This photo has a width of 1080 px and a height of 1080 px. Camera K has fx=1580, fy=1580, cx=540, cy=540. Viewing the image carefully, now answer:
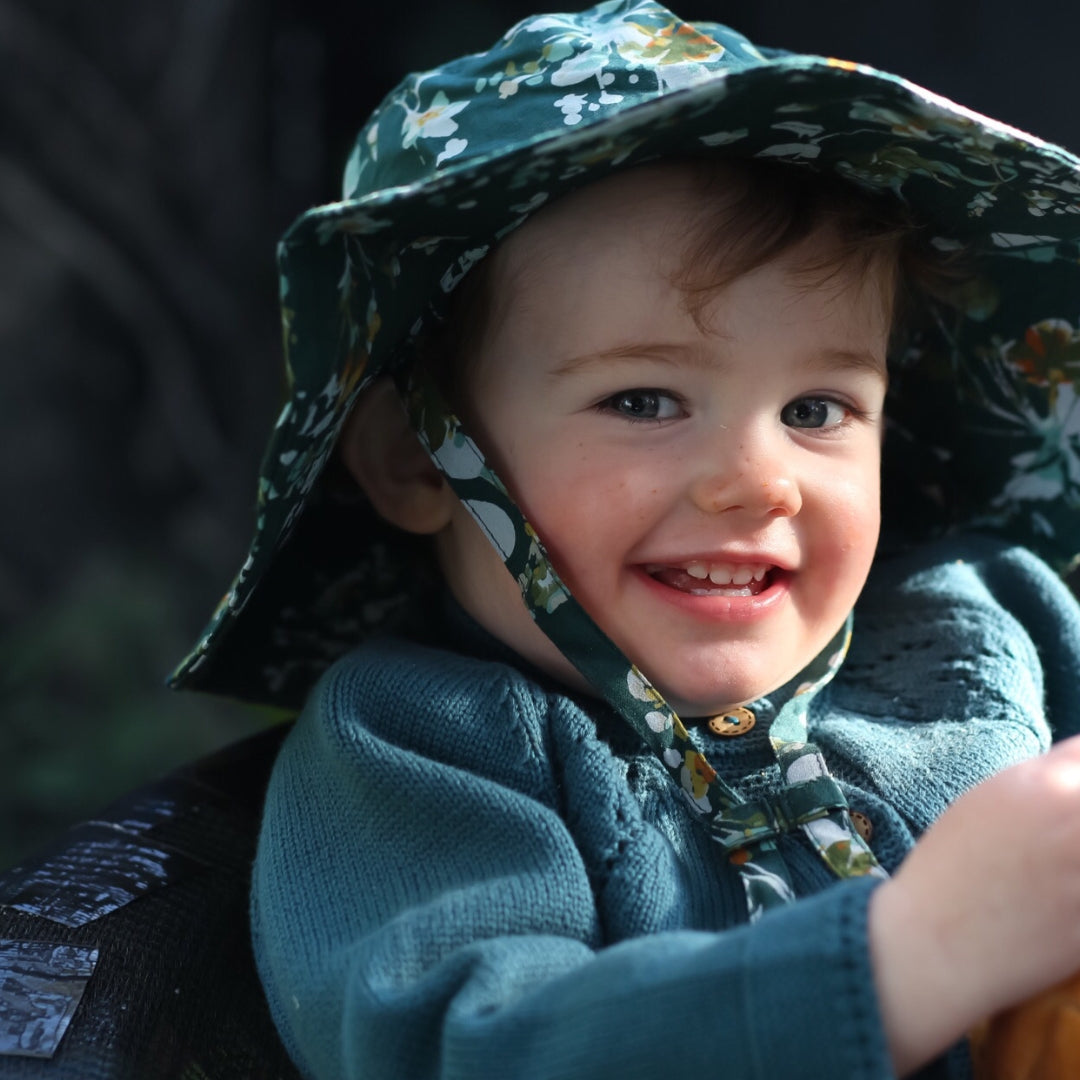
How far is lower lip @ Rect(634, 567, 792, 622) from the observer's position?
1537 millimetres

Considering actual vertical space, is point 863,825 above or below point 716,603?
below

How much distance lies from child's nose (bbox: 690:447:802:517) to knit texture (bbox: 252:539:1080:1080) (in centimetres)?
24

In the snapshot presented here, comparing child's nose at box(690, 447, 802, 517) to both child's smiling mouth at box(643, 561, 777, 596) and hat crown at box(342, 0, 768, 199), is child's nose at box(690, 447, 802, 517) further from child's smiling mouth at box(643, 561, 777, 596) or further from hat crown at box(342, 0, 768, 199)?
hat crown at box(342, 0, 768, 199)

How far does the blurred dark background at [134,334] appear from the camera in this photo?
3037 millimetres

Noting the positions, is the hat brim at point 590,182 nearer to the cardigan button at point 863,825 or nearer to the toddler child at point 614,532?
the toddler child at point 614,532

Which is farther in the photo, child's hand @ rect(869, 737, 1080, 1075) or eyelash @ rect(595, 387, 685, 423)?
eyelash @ rect(595, 387, 685, 423)

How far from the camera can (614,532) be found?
152cm

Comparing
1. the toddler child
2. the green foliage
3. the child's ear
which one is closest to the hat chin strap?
the toddler child

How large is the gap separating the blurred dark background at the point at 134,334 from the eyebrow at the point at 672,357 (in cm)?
135

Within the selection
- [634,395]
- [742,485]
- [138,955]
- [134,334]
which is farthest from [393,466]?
[134,334]

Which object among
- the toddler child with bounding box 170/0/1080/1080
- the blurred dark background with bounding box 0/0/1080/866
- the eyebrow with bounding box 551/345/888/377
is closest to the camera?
the toddler child with bounding box 170/0/1080/1080

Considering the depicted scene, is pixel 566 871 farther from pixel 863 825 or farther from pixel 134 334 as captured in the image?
pixel 134 334

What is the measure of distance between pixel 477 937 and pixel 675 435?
520mm

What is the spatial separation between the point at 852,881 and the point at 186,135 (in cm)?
250
